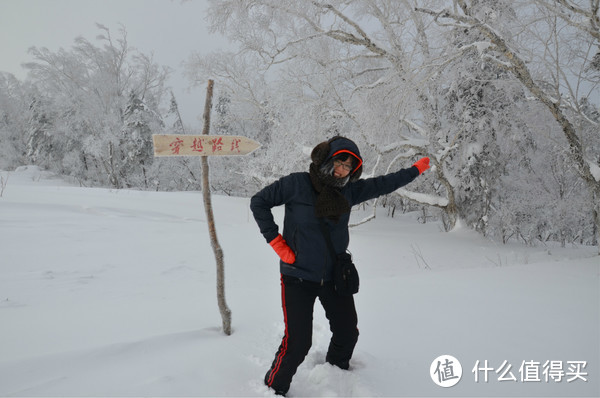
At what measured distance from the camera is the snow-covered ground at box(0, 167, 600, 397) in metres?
2.19

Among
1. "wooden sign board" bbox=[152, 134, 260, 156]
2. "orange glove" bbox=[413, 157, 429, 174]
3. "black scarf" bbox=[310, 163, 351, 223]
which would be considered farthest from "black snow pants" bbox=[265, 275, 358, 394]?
"wooden sign board" bbox=[152, 134, 260, 156]

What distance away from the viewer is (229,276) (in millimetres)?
5465

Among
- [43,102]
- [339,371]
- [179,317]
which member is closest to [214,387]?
[339,371]

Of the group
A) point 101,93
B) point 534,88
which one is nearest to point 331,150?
point 534,88

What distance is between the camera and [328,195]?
2184 millimetres

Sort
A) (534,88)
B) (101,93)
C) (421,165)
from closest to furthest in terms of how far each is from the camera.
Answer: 1. (421,165)
2. (534,88)
3. (101,93)

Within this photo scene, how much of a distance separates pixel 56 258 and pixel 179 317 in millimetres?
3094

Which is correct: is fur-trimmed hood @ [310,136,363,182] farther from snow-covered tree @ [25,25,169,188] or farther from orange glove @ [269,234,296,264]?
snow-covered tree @ [25,25,169,188]

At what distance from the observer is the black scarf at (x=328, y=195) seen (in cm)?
215

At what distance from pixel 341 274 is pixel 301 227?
16.8 inches

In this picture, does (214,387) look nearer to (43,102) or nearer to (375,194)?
(375,194)

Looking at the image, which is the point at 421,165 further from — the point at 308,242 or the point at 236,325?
Result: the point at 236,325

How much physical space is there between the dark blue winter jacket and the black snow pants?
0.09m

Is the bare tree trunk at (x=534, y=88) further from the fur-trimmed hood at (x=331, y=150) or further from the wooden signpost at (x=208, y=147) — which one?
the fur-trimmed hood at (x=331, y=150)
